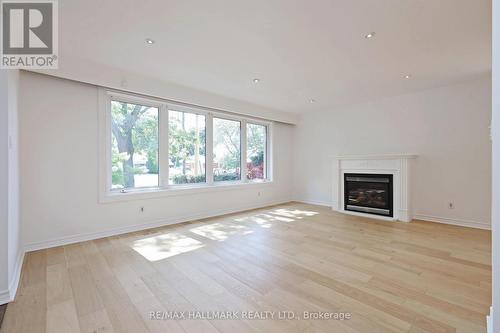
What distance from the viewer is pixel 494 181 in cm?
112

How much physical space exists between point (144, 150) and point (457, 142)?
18.9 ft

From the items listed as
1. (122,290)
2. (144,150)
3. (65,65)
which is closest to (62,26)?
(65,65)

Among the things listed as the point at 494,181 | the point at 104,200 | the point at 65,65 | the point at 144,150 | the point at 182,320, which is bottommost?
the point at 182,320

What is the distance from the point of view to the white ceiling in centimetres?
205

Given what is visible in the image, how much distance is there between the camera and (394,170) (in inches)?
177

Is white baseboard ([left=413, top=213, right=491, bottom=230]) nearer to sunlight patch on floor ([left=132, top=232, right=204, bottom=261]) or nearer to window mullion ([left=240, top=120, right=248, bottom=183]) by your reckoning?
window mullion ([left=240, top=120, right=248, bottom=183])

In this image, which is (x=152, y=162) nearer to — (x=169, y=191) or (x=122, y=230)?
(x=169, y=191)

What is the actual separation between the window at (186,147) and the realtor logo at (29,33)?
1923 millimetres

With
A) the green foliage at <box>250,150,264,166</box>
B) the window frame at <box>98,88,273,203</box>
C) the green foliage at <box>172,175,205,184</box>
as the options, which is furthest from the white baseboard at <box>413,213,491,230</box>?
the green foliage at <box>172,175,205,184</box>

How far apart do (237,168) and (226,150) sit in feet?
1.86

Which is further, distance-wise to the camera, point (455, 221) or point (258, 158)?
point (258, 158)

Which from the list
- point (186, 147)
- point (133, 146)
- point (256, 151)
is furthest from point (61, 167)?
point (256, 151)

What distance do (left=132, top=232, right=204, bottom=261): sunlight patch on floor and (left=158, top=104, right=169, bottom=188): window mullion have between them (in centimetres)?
114

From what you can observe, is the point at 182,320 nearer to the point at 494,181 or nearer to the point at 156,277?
the point at 156,277
